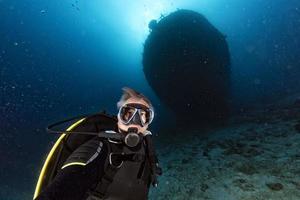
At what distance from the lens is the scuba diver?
2.24 metres

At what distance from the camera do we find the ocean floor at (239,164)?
23.7 feet

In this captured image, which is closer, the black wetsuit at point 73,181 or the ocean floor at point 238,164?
the black wetsuit at point 73,181

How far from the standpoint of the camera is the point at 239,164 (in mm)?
8805

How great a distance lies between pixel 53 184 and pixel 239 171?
23.9 feet

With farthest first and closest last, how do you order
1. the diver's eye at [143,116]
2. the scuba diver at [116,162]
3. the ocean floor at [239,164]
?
the ocean floor at [239,164] < the diver's eye at [143,116] < the scuba diver at [116,162]

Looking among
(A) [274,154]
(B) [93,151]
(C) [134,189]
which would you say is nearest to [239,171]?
(A) [274,154]

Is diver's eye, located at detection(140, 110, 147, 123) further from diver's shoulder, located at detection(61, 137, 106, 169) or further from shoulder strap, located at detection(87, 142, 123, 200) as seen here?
diver's shoulder, located at detection(61, 137, 106, 169)

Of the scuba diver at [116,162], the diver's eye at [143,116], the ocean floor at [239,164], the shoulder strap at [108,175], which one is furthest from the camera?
the ocean floor at [239,164]

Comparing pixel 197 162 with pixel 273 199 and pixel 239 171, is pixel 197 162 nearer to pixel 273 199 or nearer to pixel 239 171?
pixel 239 171

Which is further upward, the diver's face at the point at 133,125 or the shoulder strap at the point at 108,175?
the diver's face at the point at 133,125

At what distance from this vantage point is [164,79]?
24.0 metres

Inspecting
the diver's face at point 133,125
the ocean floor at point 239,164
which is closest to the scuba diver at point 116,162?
the diver's face at point 133,125

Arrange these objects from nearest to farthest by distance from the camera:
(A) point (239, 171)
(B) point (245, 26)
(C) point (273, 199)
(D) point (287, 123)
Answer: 1. (C) point (273, 199)
2. (A) point (239, 171)
3. (D) point (287, 123)
4. (B) point (245, 26)

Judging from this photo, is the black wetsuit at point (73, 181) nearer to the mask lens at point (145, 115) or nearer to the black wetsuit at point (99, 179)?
the black wetsuit at point (99, 179)
